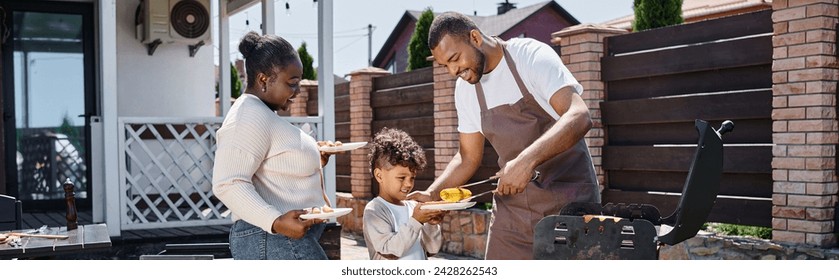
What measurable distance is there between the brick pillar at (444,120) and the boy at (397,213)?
456 cm

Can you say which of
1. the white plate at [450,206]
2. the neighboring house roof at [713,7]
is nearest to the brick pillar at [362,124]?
the neighboring house roof at [713,7]

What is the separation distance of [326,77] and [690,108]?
2.20 meters

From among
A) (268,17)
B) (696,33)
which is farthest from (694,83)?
(268,17)

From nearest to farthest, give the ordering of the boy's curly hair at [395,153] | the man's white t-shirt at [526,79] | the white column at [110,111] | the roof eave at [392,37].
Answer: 1. the man's white t-shirt at [526,79]
2. the boy's curly hair at [395,153]
3. the white column at [110,111]
4. the roof eave at [392,37]

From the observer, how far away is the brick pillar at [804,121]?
457cm

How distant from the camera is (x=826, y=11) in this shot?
4.54 m

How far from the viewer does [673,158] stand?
557 cm

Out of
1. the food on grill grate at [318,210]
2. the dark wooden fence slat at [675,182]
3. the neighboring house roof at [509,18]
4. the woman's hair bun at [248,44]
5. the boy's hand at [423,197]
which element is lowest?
the dark wooden fence slat at [675,182]

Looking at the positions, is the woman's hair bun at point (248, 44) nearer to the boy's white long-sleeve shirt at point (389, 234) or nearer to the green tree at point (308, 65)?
the boy's white long-sleeve shirt at point (389, 234)

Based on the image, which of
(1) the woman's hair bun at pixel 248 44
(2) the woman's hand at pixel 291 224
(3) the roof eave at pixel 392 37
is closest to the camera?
(2) the woman's hand at pixel 291 224

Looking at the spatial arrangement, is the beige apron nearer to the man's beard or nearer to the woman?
the man's beard

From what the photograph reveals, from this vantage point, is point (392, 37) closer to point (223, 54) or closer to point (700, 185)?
point (223, 54)

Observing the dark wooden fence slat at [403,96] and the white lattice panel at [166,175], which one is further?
the dark wooden fence slat at [403,96]
